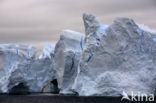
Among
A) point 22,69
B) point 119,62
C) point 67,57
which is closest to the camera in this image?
point 119,62

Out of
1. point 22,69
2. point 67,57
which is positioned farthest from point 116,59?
point 22,69


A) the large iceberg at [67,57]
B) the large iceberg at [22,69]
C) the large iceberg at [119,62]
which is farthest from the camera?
the large iceberg at [22,69]

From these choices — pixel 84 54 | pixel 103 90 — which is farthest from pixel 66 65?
pixel 103 90

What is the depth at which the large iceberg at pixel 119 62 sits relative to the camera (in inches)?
811

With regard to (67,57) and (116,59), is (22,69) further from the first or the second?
(116,59)

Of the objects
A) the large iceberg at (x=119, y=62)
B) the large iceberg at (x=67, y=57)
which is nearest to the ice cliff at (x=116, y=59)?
the large iceberg at (x=119, y=62)

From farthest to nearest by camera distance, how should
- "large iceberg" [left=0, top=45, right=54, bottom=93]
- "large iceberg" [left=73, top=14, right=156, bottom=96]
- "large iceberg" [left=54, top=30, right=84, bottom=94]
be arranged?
"large iceberg" [left=0, top=45, right=54, bottom=93] → "large iceberg" [left=54, top=30, right=84, bottom=94] → "large iceberg" [left=73, top=14, right=156, bottom=96]

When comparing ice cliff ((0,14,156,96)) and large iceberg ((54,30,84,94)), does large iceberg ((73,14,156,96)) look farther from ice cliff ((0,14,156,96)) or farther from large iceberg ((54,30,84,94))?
large iceberg ((54,30,84,94))

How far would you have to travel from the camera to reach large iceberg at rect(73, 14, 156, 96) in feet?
67.6

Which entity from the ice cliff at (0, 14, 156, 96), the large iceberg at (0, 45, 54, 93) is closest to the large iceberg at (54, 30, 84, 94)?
the large iceberg at (0, 45, 54, 93)

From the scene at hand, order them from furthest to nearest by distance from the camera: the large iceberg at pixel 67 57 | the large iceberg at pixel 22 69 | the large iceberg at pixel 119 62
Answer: the large iceberg at pixel 22 69 → the large iceberg at pixel 67 57 → the large iceberg at pixel 119 62

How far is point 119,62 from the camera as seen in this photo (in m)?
21.2

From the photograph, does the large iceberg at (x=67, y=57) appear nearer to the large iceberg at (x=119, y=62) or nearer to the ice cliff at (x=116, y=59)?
the ice cliff at (x=116, y=59)

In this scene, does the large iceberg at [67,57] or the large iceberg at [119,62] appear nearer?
the large iceberg at [119,62]
